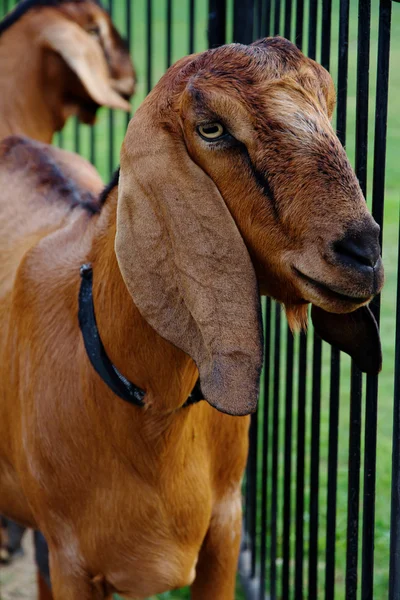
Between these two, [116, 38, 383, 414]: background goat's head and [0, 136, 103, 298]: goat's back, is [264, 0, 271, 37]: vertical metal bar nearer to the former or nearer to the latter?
[0, 136, 103, 298]: goat's back

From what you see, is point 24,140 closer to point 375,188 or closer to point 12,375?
point 12,375

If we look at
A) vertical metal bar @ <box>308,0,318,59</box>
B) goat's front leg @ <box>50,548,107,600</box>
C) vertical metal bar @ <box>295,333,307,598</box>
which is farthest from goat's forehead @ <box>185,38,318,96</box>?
goat's front leg @ <box>50,548,107,600</box>

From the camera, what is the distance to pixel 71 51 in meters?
4.75

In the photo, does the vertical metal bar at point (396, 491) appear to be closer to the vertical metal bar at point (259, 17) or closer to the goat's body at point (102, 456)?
the goat's body at point (102, 456)

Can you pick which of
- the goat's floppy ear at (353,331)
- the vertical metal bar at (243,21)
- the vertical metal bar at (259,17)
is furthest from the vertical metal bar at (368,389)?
the vertical metal bar at (243,21)

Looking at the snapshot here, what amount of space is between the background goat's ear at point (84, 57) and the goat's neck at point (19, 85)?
0.53 feet

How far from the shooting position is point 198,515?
8.93 feet

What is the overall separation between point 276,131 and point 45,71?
3321 mm

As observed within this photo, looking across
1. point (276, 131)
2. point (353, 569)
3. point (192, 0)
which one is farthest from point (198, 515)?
point (192, 0)

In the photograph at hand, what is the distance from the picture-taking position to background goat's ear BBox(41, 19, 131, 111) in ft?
15.3

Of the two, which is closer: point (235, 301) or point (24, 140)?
point (235, 301)

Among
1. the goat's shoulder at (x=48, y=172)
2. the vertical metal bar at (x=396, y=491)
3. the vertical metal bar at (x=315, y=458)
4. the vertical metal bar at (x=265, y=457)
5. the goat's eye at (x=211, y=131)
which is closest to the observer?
the goat's eye at (x=211, y=131)

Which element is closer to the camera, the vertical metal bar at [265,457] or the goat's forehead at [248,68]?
the goat's forehead at [248,68]

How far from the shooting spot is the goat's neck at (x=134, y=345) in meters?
2.34
